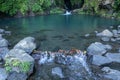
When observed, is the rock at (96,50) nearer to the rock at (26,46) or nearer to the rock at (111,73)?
the rock at (111,73)

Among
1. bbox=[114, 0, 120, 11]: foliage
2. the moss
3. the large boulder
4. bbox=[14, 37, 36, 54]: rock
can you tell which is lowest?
the moss

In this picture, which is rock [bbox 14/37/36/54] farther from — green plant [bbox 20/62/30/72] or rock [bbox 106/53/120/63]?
rock [bbox 106/53/120/63]

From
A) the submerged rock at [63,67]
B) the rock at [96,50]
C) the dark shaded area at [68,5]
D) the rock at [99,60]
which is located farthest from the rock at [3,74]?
the dark shaded area at [68,5]

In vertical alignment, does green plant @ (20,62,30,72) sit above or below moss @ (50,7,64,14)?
above

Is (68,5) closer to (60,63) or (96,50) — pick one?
(96,50)

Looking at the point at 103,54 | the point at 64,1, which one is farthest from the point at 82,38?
the point at 64,1

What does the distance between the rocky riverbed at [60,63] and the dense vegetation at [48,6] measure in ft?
55.4

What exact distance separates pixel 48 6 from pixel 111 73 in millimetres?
27461

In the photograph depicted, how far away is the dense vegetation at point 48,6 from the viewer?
33094 millimetres

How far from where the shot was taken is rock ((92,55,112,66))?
44.6 ft

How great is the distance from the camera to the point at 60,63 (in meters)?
14.0

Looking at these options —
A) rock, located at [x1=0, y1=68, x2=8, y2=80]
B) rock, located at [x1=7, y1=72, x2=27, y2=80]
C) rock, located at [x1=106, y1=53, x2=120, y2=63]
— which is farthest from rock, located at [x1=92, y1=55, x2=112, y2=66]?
rock, located at [x1=0, y1=68, x2=8, y2=80]

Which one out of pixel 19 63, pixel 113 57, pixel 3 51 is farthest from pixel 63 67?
pixel 3 51

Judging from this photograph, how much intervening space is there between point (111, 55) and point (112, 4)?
20.5 metres
